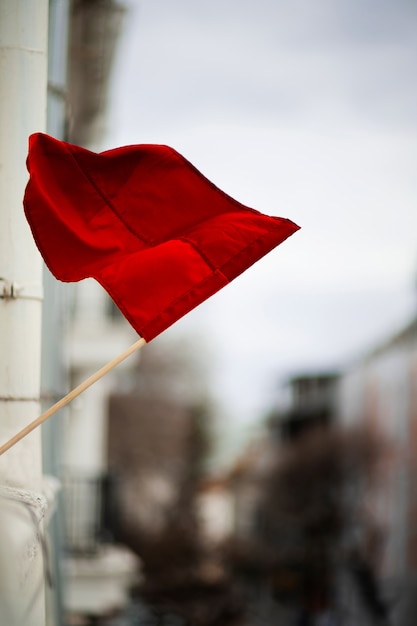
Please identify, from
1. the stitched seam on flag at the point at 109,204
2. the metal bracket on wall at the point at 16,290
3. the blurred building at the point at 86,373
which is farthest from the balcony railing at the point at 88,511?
the stitched seam on flag at the point at 109,204

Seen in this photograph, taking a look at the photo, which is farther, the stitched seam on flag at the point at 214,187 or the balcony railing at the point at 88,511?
the balcony railing at the point at 88,511

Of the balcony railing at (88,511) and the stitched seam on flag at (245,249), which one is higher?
the stitched seam on flag at (245,249)

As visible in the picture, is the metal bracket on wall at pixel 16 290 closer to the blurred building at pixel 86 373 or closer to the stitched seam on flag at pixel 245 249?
the stitched seam on flag at pixel 245 249

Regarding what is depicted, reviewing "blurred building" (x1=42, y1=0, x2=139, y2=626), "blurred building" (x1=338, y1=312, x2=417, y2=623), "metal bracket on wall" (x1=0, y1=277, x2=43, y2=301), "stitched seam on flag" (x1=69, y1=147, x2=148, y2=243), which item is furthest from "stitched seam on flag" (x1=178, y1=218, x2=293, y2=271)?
"blurred building" (x1=338, y1=312, x2=417, y2=623)

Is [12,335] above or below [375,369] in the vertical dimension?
above

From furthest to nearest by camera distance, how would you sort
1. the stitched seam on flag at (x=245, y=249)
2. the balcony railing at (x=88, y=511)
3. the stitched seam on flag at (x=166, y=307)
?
the balcony railing at (x=88, y=511)
the stitched seam on flag at (x=245, y=249)
the stitched seam on flag at (x=166, y=307)

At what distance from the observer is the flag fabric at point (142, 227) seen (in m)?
3.67

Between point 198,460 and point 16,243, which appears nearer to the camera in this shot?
point 16,243

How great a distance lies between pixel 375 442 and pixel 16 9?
2669cm

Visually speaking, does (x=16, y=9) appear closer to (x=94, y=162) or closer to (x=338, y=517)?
(x=94, y=162)

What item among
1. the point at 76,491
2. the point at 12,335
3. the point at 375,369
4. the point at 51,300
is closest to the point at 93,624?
the point at 76,491

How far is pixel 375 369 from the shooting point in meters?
31.9

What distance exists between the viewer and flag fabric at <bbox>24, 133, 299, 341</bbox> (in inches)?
145

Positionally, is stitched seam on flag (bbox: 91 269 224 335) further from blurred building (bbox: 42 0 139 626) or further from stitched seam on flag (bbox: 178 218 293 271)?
blurred building (bbox: 42 0 139 626)
